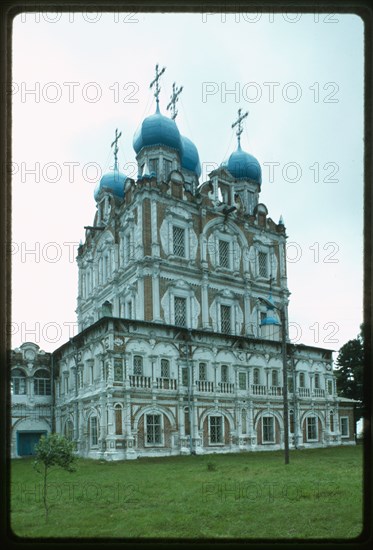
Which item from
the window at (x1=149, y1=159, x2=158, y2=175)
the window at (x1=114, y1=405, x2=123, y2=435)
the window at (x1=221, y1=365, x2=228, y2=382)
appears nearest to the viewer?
the window at (x1=114, y1=405, x2=123, y2=435)

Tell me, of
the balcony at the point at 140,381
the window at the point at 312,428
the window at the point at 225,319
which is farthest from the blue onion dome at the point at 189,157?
the window at the point at 312,428

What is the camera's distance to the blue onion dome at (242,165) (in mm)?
27109

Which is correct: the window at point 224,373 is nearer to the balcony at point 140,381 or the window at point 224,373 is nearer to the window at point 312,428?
the balcony at point 140,381

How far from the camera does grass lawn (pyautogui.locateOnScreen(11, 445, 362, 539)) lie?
5512 mm

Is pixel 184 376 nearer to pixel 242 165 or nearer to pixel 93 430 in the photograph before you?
pixel 93 430

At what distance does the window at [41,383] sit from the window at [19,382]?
2.09 ft

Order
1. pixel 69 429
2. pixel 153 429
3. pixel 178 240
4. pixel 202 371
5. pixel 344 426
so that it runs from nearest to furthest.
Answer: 1. pixel 153 429
2. pixel 69 429
3. pixel 202 371
4. pixel 178 240
5. pixel 344 426

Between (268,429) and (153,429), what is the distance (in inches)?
207

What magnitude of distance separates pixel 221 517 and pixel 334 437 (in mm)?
18141

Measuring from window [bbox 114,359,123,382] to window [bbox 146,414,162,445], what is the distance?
1.56 meters

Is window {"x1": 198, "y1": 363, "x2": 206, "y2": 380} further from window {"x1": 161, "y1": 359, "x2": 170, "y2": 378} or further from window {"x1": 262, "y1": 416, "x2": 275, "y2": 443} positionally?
window {"x1": 262, "y1": 416, "x2": 275, "y2": 443}

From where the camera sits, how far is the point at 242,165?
2712cm

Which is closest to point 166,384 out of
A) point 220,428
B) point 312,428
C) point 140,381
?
point 140,381

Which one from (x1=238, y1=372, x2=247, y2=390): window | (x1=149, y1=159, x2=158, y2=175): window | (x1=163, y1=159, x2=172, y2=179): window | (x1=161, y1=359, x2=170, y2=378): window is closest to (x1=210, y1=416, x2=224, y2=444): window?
(x1=238, y1=372, x2=247, y2=390): window
